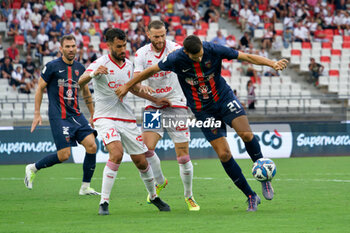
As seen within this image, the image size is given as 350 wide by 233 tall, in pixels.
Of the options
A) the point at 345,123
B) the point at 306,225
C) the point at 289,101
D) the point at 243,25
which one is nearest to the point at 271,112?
the point at 289,101

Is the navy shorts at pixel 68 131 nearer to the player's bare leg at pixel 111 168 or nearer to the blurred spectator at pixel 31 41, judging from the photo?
the player's bare leg at pixel 111 168

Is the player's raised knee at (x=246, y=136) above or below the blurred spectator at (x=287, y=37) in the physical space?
below

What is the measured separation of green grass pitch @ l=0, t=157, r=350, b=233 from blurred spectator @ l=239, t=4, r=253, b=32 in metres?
14.6

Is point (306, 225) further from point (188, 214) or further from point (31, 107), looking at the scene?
point (31, 107)

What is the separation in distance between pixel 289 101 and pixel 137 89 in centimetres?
1726

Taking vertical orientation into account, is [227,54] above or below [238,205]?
above

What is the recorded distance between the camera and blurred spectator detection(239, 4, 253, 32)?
29212mm

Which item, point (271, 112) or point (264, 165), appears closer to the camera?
point (264, 165)

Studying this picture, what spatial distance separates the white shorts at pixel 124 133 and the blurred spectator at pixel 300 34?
2152 centimetres

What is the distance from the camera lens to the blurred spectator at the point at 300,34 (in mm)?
29422

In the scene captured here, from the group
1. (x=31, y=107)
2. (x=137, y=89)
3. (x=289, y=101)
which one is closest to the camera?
(x=137, y=89)

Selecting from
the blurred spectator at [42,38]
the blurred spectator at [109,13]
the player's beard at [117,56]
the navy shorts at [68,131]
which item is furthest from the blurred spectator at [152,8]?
the player's beard at [117,56]

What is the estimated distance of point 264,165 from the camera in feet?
27.9

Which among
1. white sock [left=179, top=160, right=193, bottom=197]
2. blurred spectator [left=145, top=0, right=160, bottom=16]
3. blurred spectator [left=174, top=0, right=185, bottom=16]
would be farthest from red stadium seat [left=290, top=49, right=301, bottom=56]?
white sock [left=179, top=160, right=193, bottom=197]
